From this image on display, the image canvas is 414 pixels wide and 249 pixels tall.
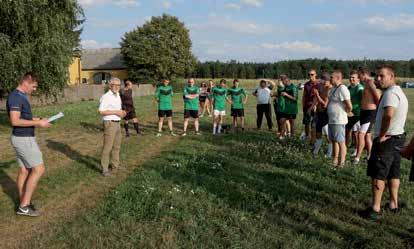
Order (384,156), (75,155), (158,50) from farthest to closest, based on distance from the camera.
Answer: (158,50)
(75,155)
(384,156)

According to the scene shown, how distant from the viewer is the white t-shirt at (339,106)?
8.53m

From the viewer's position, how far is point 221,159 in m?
9.57

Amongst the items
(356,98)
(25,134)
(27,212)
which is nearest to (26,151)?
(25,134)

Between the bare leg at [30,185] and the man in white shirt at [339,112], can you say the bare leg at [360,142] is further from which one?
the bare leg at [30,185]

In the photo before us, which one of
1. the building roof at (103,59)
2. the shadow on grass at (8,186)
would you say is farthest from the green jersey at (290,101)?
the building roof at (103,59)

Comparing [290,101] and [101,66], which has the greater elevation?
[101,66]

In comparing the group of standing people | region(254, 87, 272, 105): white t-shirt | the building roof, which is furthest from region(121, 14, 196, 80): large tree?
region(254, 87, 272, 105): white t-shirt

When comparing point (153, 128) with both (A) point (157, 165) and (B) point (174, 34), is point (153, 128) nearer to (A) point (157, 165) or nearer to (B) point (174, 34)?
(A) point (157, 165)

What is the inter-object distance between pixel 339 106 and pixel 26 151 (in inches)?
221

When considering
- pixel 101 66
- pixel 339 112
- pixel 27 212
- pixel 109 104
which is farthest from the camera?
pixel 101 66

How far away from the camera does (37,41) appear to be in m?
14.8

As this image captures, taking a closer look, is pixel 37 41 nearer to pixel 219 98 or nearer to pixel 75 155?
pixel 75 155

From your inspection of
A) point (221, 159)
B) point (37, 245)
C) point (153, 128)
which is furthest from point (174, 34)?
point (37, 245)

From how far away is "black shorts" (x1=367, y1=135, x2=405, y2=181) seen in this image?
580 centimetres
